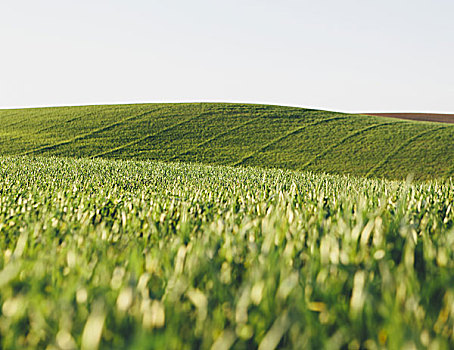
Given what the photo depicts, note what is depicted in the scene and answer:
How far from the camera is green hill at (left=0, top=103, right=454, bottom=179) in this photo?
98.6 feet

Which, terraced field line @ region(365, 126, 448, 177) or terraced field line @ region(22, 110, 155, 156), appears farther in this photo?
terraced field line @ region(22, 110, 155, 156)

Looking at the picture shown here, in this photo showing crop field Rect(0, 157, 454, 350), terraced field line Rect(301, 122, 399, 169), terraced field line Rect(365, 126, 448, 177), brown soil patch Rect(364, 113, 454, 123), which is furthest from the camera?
brown soil patch Rect(364, 113, 454, 123)

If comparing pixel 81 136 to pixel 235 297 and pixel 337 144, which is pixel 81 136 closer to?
pixel 337 144

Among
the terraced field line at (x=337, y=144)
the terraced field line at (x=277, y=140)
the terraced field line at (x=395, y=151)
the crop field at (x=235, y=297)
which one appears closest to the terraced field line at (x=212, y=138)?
the terraced field line at (x=277, y=140)

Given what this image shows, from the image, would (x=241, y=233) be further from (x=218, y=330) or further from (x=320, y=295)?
(x=218, y=330)

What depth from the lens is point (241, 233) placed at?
6.39ft

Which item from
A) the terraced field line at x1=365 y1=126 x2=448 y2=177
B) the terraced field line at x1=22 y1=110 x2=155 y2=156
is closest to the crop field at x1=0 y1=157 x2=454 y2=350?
the terraced field line at x1=365 y1=126 x2=448 y2=177

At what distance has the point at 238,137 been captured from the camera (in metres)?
36.0

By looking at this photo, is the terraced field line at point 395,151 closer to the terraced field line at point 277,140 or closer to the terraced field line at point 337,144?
the terraced field line at point 337,144

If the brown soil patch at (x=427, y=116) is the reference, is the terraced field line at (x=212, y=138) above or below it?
below

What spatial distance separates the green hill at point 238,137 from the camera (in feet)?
98.6

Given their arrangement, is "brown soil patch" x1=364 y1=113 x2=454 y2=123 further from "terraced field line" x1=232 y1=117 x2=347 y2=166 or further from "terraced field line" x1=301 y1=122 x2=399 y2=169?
"terraced field line" x1=232 y1=117 x2=347 y2=166

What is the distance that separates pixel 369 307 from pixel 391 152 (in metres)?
33.4

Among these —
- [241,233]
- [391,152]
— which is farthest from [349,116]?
[241,233]
